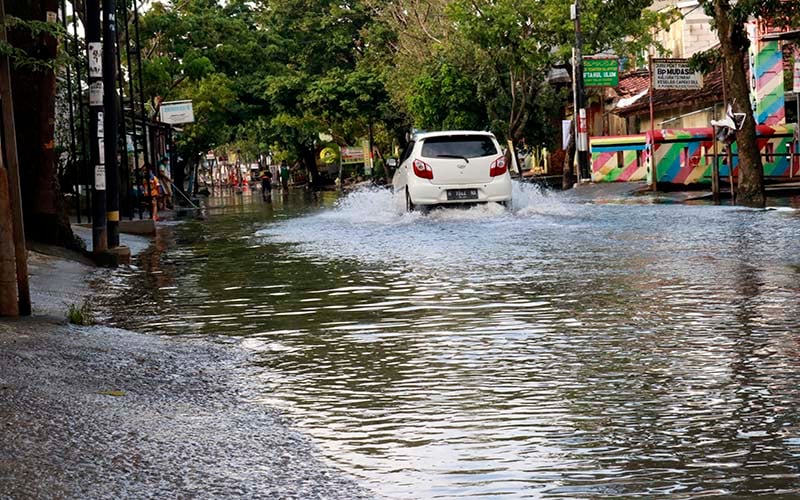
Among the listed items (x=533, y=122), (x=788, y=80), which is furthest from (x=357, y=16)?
(x=788, y=80)

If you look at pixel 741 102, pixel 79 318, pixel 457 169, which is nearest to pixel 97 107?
pixel 79 318

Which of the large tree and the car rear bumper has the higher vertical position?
the large tree

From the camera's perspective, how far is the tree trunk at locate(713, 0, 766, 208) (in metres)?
24.6

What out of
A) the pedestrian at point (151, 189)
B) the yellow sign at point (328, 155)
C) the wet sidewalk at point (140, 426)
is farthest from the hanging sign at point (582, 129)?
the yellow sign at point (328, 155)

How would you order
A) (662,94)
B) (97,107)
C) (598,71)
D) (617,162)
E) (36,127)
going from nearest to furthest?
(36,127) → (97,107) → (598,71) → (617,162) → (662,94)

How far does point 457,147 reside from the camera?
2375 centimetres

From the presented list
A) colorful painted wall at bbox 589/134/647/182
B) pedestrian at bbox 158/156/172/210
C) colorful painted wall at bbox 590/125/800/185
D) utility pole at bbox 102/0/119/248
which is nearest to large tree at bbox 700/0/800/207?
colorful painted wall at bbox 590/125/800/185

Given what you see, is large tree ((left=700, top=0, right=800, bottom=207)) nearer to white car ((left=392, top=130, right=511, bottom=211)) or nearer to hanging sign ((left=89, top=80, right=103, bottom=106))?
white car ((left=392, top=130, right=511, bottom=211))

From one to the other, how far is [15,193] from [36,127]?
21.9 feet

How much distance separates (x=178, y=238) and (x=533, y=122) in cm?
2889

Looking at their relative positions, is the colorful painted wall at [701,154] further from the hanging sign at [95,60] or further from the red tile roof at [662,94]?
the hanging sign at [95,60]

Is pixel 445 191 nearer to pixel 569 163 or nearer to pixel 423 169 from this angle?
pixel 423 169

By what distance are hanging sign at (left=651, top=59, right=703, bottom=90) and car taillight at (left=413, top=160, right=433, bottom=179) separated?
30.8ft

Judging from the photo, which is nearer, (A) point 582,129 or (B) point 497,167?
(B) point 497,167
